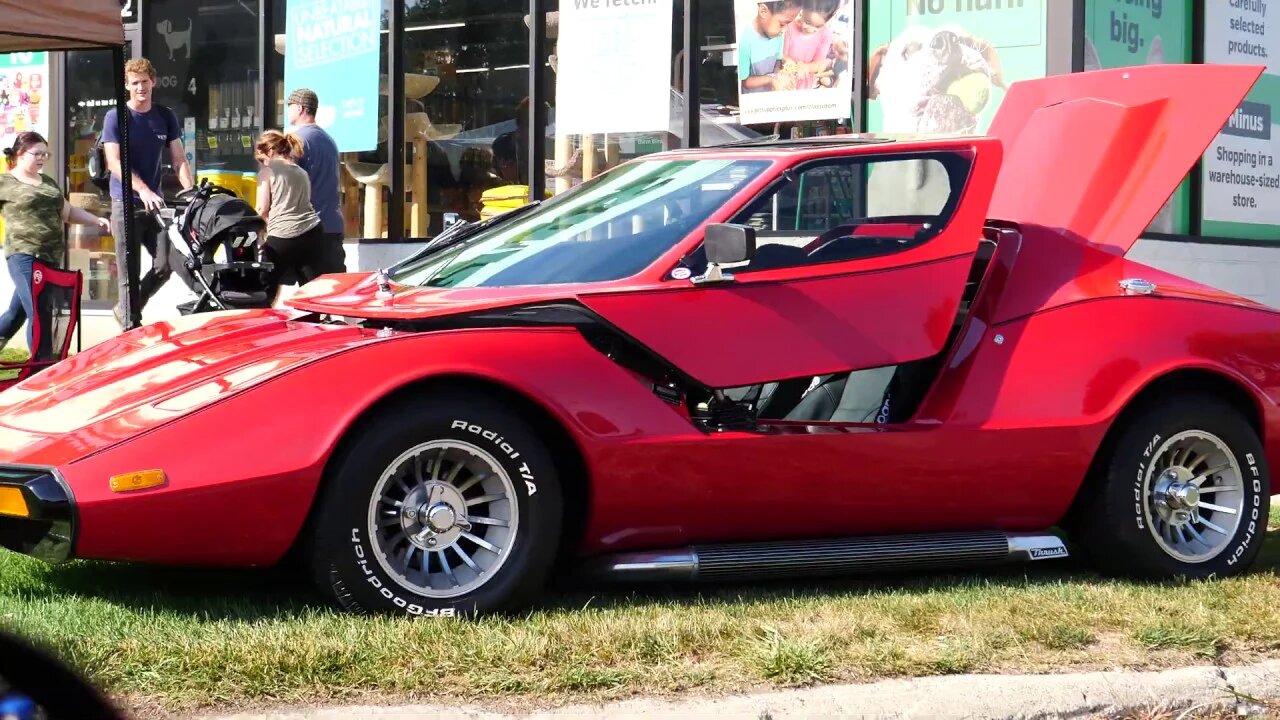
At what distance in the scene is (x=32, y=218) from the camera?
1059 cm

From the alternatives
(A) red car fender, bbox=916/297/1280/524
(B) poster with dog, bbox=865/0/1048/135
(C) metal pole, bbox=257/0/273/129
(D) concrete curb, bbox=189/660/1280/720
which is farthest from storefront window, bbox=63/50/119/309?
(D) concrete curb, bbox=189/660/1280/720

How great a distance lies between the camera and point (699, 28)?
Result: 41.3 feet

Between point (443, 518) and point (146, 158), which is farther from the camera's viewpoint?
point (146, 158)

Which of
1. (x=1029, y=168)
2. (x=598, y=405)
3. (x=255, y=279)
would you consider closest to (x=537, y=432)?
(x=598, y=405)

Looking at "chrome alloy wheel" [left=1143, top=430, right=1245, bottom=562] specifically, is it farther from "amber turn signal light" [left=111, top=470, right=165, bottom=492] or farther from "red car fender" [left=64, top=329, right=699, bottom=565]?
"amber turn signal light" [left=111, top=470, right=165, bottom=492]

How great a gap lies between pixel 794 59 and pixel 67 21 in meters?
5.31

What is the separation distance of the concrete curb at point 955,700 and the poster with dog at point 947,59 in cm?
684

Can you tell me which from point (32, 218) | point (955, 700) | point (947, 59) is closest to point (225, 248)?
point (32, 218)

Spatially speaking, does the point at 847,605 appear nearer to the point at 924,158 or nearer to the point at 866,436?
the point at 866,436

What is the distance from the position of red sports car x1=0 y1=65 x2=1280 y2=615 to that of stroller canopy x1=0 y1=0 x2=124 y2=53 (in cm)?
368

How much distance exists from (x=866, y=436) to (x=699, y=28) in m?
7.74

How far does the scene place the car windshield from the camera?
5.32 meters

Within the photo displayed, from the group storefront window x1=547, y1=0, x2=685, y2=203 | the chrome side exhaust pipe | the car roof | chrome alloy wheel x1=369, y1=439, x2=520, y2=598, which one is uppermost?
storefront window x1=547, y1=0, x2=685, y2=203

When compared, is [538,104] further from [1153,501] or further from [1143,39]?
[1153,501]
